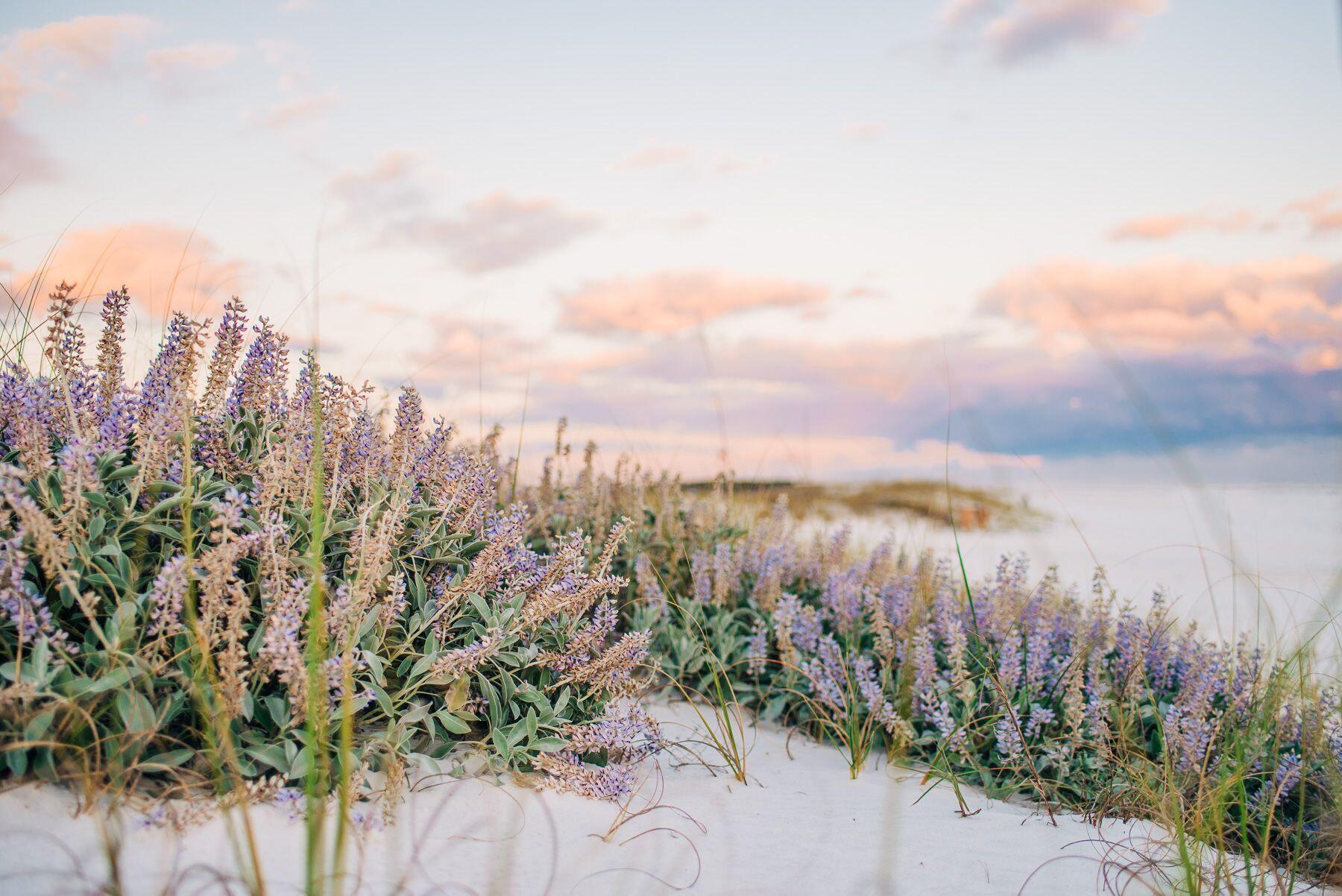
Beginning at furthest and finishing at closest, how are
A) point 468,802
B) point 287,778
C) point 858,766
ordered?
point 858,766
point 468,802
point 287,778

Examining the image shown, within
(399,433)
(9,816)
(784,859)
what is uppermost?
(399,433)

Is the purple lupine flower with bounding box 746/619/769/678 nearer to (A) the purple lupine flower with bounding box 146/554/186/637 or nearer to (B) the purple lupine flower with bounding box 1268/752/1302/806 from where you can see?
(B) the purple lupine flower with bounding box 1268/752/1302/806

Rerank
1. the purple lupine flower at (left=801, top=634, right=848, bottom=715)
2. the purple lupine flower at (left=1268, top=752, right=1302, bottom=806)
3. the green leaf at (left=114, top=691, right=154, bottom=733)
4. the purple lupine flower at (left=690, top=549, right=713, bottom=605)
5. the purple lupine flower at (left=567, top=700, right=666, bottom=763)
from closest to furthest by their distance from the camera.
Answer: the green leaf at (left=114, top=691, right=154, bottom=733)
the purple lupine flower at (left=567, top=700, right=666, bottom=763)
the purple lupine flower at (left=1268, top=752, right=1302, bottom=806)
the purple lupine flower at (left=801, top=634, right=848, bottom=715)
the purple lupine flower at (left=690, top=549, right=713, bottom=605)

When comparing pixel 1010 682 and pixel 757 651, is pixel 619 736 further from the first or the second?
pixel 1010 682

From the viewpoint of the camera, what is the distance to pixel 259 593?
2756 mm

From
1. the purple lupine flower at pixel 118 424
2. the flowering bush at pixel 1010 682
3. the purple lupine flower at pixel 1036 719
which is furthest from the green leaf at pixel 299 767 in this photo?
the purple lupine flower at pixel 1036 719

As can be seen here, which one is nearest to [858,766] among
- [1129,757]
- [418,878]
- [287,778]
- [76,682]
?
[1129,757]

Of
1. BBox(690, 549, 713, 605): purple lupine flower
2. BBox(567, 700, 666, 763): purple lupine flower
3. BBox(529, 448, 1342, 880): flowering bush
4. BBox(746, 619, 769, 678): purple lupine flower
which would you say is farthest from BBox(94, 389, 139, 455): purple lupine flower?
BBox(746, 619, 769, 678): purple lupine flower

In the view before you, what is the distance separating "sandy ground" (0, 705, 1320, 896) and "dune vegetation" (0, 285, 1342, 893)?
0.29ft

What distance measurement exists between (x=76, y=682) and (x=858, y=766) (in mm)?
2679

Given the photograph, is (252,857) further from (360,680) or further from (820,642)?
(820,642)

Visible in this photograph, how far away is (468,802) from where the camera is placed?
106 inches

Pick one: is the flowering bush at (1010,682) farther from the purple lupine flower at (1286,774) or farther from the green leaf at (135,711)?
the green leaf at (135,711)

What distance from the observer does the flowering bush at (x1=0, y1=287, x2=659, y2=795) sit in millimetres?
2322
